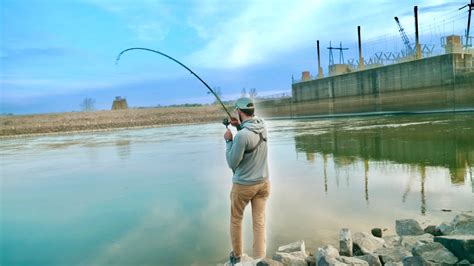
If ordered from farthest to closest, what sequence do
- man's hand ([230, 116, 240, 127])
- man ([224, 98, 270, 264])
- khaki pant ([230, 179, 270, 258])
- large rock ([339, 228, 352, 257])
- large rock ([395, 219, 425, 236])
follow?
1. large rock ([395, 219, 425, 236])
2. man's hand ([230, 116, 240, 127])
3. large rock ([339, 228, 352, 257])
4. khaki pant ([230, 179, 270, 258])
5. man ([224, 98, 270, 264])

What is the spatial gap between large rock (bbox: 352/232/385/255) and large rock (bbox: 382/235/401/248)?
6 centimetres

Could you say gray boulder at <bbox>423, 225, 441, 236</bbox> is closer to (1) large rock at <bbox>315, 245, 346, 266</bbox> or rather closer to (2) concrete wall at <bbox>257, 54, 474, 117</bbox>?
(1) large rock at <bbox>315, 245, 346, 266</bbox>

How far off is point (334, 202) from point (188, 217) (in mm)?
2603

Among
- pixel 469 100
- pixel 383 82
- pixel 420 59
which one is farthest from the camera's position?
pixel 383 82

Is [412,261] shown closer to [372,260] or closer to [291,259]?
[372,260]

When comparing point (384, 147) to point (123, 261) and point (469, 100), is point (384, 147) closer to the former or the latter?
point (123, 261)

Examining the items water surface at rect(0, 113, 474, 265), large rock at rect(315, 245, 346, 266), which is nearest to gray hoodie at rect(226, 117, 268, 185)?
large rock at rect(315, 245, 346, 266)

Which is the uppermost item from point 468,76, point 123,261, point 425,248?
point 468,76

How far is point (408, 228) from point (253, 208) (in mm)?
2032

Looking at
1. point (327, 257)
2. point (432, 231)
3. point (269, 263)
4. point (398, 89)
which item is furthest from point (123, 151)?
point (398, 89)

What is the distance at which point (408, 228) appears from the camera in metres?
4.95

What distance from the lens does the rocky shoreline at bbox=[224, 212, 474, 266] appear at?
3.44 m

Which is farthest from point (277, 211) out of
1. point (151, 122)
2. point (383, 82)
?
point (151, 122)

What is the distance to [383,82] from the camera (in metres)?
43.7
